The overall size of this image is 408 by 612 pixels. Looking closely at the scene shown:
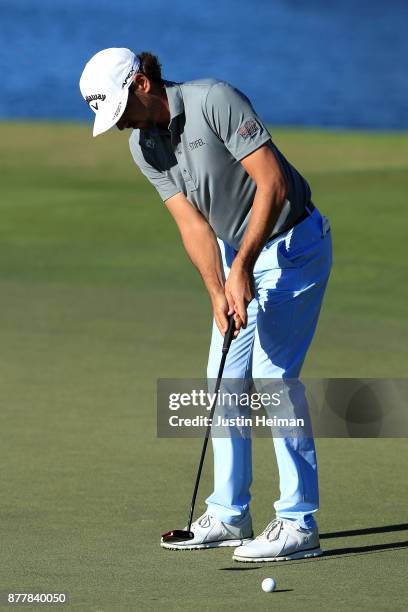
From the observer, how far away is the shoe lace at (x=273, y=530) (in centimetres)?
538

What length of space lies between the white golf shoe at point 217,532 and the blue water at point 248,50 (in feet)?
98.2

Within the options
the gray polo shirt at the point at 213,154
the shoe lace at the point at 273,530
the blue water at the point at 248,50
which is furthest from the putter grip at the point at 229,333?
the blue water at the point at 248,50

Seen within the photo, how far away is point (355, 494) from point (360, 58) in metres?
43.7

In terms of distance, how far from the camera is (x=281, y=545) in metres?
5.34

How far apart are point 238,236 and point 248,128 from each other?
465 mm

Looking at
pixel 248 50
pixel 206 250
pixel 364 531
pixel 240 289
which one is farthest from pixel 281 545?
pixel 248 50

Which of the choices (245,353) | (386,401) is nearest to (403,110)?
(386,401)

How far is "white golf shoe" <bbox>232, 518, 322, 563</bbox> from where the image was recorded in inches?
210

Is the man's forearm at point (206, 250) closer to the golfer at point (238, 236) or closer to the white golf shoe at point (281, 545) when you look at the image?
the golfer at point (238, 236)

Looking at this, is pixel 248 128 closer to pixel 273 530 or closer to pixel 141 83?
pixel 141 83

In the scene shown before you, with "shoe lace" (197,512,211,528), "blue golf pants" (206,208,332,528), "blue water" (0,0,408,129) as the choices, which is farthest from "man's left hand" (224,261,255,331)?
"blue water" (0,0,408,129)

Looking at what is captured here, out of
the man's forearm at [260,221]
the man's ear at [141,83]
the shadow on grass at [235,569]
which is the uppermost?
the man's ear at [141,83]

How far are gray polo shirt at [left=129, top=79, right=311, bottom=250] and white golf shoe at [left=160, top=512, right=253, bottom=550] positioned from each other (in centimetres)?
101

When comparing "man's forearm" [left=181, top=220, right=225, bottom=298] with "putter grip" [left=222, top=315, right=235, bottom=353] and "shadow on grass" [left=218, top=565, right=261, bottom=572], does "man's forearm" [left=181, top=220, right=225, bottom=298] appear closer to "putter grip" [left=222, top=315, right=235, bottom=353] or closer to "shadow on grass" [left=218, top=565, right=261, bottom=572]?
"putter grip" [left=222, top=315, right=235, bottom=353]
